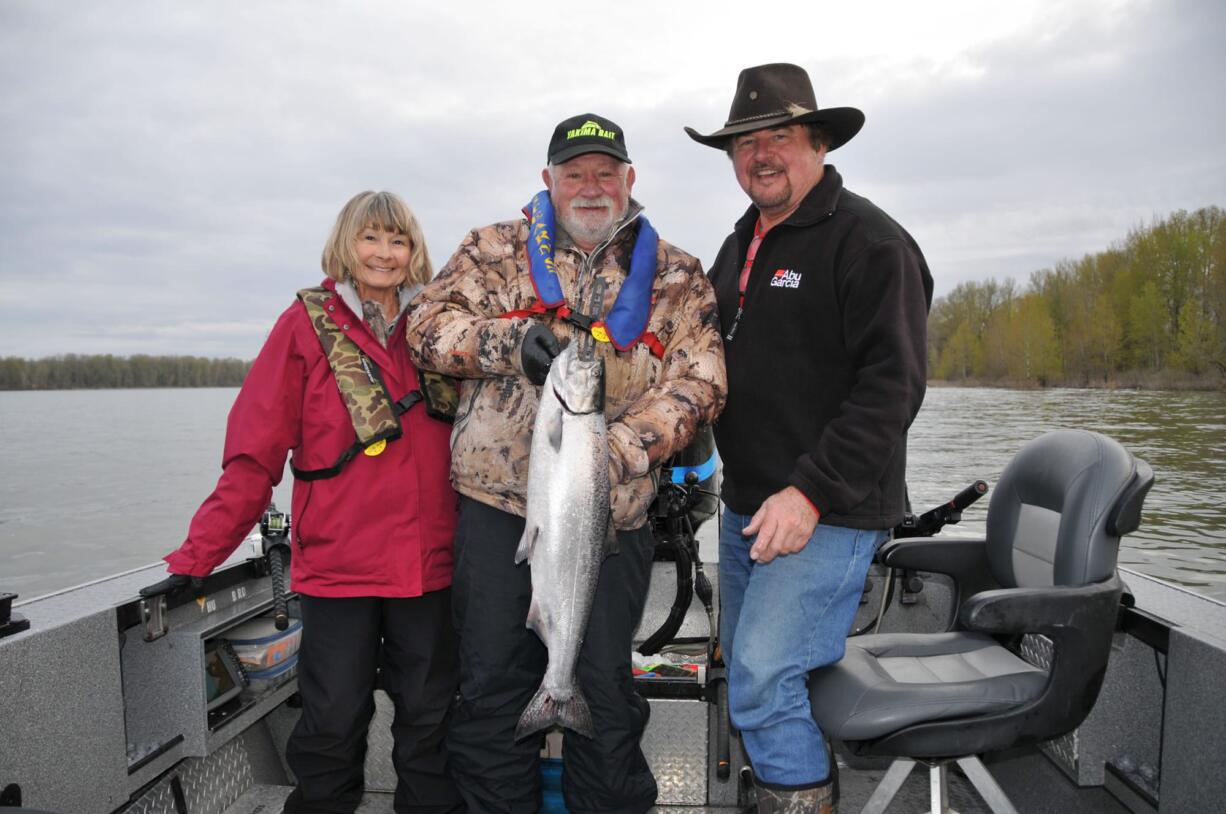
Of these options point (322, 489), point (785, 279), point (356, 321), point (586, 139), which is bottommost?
point (322, 489)

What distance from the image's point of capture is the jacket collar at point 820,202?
2891 millimetres

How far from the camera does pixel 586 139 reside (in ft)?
10.0

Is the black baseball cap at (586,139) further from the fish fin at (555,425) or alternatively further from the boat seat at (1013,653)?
Result: the boat seat at (1013,653)

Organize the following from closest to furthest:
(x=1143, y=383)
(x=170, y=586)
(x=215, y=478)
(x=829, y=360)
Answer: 1. (x=829, y=360)
2. (x=170, y=586)
3. (x=215, y=478)
4. (x=1143, y=383)

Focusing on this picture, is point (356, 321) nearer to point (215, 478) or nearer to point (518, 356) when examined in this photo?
point (518, 356)

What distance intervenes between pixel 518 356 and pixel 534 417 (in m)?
0.34

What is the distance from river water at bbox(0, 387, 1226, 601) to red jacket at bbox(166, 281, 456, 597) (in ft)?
31.0

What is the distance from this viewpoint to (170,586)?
3047 mm

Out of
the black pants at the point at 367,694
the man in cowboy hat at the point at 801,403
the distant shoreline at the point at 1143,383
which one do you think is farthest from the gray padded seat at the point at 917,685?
the distant shoreline at the point at 1143,383

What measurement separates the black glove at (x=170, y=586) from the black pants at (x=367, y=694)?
44 centimetres

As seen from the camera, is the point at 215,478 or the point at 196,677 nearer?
the point at 196,677

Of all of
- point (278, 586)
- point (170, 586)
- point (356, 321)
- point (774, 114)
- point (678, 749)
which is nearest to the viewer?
point (774, 114)

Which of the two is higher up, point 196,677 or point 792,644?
point 792,644

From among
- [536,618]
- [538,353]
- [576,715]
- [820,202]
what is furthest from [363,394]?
[820,202]
